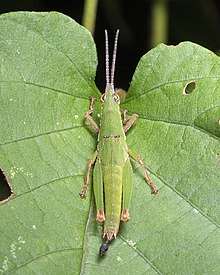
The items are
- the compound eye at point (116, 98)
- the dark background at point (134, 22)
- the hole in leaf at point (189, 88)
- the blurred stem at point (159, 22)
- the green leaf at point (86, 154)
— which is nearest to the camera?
the green leaf at point (86, 154)

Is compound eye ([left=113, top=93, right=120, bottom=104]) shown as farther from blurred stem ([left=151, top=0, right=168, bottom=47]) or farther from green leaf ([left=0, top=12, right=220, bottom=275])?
blurred stem ([left=151, top=0, right=168, bottom=47])

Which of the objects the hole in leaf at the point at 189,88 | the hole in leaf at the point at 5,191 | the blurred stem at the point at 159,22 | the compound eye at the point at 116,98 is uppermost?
the blurred stem at the point at 159,22

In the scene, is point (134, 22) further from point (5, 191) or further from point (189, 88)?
point (5, 191)

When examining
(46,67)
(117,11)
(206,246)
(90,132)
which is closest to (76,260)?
(206,246)

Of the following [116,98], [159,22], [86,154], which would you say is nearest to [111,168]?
[86,154]

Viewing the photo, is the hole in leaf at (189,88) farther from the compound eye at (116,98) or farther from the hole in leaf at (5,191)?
the hole in leaf at (5,191)

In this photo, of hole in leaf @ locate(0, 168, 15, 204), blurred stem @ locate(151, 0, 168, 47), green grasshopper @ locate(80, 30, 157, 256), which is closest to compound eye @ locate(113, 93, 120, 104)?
green grasshopper @ locate(80, 30, 157, 256)

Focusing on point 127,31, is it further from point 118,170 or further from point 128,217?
point 128,217

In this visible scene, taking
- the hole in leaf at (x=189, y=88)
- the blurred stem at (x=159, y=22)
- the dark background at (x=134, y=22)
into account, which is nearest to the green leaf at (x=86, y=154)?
the hole in leaf at (x=189, y=88)
